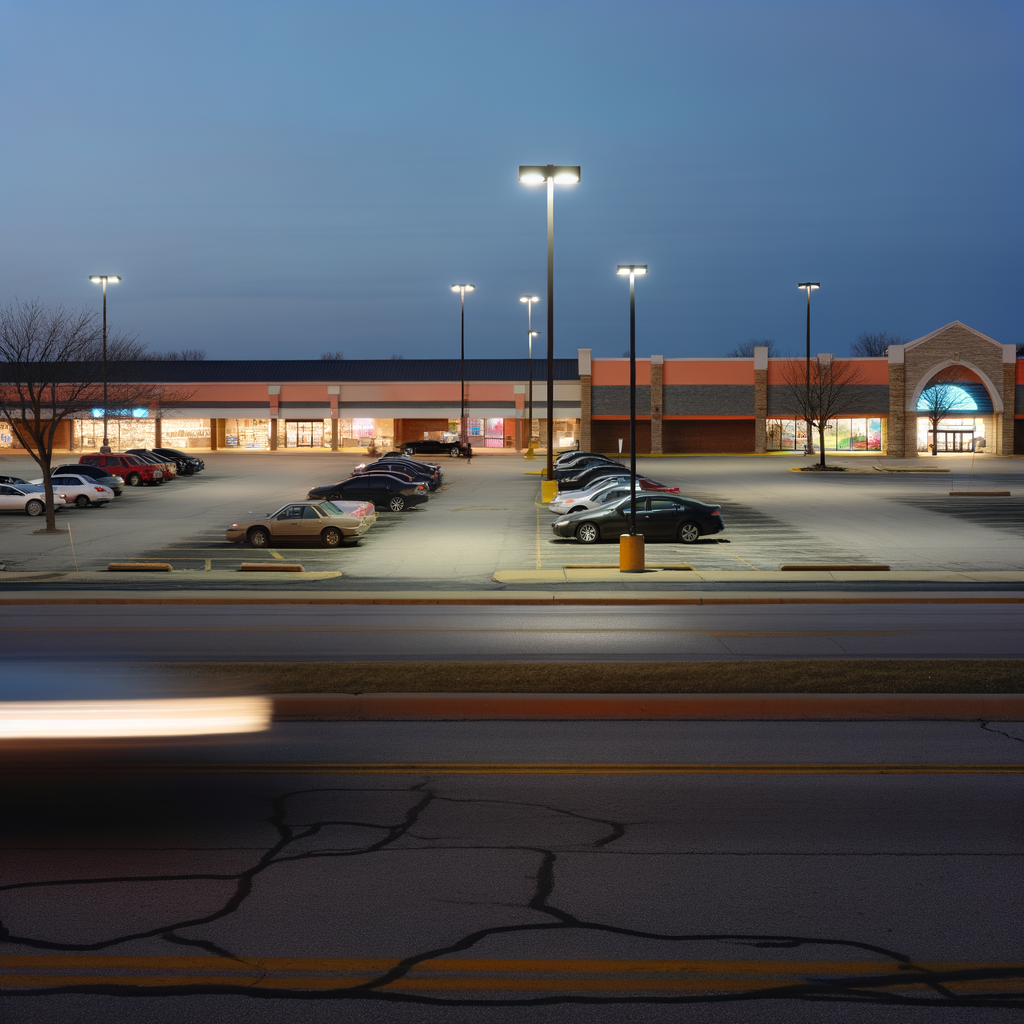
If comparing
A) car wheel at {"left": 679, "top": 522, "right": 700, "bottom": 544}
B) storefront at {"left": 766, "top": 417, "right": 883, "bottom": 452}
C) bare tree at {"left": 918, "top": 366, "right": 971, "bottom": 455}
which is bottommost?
car wheel at {"left": 679, "top": 522, "right": 700, "bottom": 544}

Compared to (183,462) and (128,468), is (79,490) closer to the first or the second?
(128,468)

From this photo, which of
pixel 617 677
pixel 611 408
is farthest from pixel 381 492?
pixel 611 408

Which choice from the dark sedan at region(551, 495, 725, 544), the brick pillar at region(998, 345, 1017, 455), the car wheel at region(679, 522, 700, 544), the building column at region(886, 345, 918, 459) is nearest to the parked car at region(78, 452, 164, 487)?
the dark sedan at region(551, 495, 725, 544)

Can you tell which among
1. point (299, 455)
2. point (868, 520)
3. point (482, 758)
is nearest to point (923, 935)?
point (482, 758)

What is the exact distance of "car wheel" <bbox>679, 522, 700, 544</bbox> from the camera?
28.8 metres

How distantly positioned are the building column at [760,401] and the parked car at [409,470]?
38264 mm

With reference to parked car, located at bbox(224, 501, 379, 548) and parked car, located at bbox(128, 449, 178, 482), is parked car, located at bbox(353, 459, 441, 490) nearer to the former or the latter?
parked car, located at bbox(128, 449, 178, 482)

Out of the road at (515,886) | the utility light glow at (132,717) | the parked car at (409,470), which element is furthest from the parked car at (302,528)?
the road at (515,886)

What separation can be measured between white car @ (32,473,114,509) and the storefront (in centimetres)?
5435

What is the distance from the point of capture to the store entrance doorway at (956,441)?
77.4 m

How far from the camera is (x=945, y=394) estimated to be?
7581cm

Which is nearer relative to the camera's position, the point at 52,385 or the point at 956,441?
the point at 52,385

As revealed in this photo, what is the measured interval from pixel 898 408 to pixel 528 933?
7641 centimetres

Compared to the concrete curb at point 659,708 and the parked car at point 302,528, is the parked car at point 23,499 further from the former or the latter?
the concrete curb at point 659,708
